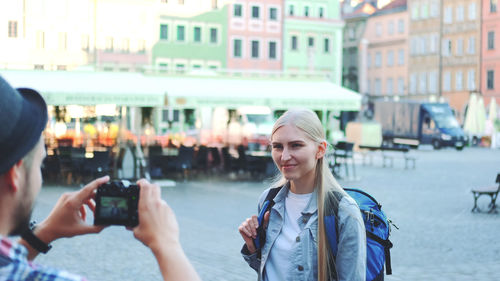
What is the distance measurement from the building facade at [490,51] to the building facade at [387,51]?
9960 mm

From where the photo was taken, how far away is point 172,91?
18.0 m

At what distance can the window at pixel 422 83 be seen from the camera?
2702 inches

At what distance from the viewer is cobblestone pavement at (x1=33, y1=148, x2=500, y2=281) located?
816 cm

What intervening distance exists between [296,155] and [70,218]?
1.46m

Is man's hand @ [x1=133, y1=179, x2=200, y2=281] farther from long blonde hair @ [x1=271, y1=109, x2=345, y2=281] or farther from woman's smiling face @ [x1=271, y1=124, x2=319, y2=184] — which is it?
woman's smiling face @ [x1=271, y1=124, x2=319, y2=184]

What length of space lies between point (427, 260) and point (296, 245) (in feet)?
20.6

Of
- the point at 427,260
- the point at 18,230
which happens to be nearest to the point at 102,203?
the point at 18,230

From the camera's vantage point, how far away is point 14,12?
5097 cm

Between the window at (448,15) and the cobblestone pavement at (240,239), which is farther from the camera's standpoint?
the window at (448,15)

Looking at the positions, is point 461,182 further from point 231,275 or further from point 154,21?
point 154,21

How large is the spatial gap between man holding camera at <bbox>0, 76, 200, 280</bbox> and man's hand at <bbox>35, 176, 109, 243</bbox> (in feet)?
0.11

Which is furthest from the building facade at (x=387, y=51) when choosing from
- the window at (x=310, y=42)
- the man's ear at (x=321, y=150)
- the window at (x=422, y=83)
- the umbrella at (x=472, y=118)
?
the man's ear at (x=321, y=150)

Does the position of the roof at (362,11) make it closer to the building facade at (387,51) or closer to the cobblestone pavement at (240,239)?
the building facade at (387,51)

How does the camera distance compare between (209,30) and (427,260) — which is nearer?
(427,260)
